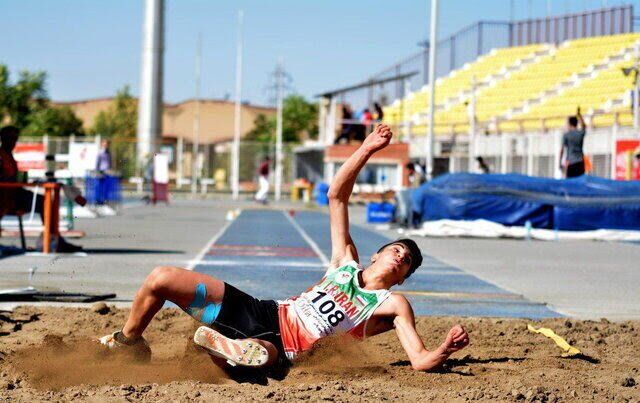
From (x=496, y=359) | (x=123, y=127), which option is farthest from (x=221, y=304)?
(x=123, y=127)

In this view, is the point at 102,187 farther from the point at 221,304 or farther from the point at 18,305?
the point at 221,304

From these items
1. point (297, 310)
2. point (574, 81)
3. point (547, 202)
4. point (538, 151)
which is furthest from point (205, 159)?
point (297, 310)

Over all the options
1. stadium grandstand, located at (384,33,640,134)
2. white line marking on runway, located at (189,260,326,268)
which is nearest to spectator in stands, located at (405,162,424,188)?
stadium grandstand, located at (384,33,640,134)

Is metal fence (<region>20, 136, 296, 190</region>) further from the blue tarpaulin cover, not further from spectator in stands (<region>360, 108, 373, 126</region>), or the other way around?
the blue tarpaulin cover

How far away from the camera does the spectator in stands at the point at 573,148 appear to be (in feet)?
83.7

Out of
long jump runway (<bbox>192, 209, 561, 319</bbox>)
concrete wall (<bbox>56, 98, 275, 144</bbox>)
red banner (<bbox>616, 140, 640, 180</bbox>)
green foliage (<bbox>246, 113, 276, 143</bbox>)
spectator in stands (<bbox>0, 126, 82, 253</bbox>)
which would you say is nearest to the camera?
long jump runway (<bbox>192, 209, 561, 319</bbox>)

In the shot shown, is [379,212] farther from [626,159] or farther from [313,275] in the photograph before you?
[313,275]

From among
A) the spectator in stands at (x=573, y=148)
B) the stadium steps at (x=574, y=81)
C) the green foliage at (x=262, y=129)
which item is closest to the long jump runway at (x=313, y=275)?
the spectator in stands at (x=573, y=148)

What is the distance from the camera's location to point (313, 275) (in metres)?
14.9

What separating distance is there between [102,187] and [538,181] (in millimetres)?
14132

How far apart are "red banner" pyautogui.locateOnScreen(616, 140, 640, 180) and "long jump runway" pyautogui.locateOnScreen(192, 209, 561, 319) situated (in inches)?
318

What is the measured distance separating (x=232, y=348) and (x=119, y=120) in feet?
315

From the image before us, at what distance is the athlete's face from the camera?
7.09 m

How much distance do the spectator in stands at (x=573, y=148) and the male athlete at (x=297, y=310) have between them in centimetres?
1878
